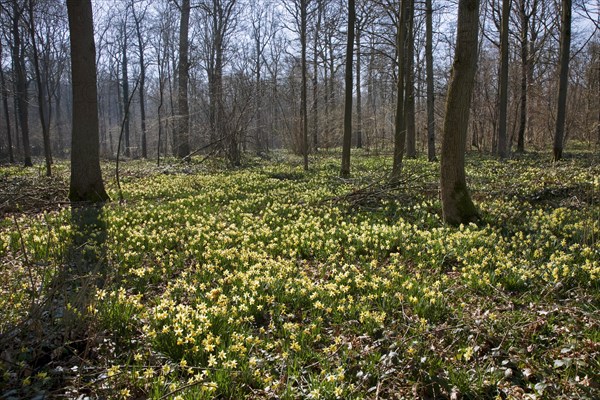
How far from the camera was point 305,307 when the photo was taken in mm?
4215

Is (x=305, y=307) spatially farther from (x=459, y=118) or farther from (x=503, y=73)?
(x=503, y=73)

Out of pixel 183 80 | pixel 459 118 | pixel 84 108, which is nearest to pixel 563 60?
pixel 459 118

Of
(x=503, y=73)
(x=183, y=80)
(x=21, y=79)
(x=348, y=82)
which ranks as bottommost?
(x=348, y=82)

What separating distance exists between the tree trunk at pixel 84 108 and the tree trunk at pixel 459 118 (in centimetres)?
799

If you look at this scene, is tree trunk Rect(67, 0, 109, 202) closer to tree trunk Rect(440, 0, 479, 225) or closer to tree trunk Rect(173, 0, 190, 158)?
tree trunk Rect(440, 0, 479, 225)

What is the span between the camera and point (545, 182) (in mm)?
9273

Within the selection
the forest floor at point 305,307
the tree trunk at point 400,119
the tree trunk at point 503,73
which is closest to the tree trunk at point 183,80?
the tree trunk at point 400,119

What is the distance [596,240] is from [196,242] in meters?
5.86

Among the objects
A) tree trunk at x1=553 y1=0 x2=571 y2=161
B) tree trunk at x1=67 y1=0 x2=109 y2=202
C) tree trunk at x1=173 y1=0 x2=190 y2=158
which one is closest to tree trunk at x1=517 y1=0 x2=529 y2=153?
tree trunk at x1=553 y1=0 x2=571 y2=161

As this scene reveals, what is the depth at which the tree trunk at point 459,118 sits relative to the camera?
20.5ft

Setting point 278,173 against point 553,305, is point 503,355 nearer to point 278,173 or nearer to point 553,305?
point 553,305

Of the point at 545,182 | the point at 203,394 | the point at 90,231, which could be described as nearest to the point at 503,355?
the point at 203,394

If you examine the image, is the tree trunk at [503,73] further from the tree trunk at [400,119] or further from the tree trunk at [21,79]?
the tree trunk at [21,79]

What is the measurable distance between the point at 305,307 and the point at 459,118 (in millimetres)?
4374
